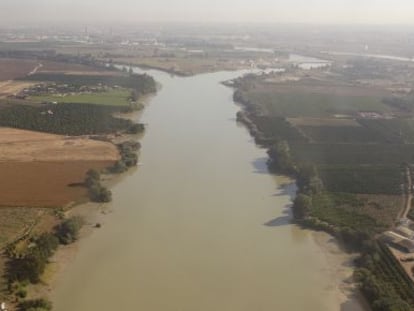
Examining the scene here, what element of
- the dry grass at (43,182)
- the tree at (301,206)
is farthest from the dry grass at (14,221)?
the tree at (301,206)

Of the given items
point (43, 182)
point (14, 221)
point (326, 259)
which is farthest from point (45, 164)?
point (326, 259)

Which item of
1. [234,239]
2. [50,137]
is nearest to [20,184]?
[50,137]

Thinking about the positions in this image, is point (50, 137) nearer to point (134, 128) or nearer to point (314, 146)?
point (134, 128)

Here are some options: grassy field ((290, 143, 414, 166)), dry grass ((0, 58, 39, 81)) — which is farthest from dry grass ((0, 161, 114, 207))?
dry grass ((0, 58, 39, 81))

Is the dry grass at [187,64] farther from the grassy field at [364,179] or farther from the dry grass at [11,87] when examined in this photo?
the grassy field at [364,179]

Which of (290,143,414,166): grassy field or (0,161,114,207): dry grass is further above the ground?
(290,143,414,166): grassy field

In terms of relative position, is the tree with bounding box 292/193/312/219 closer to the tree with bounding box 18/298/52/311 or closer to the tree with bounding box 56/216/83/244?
the tree with bounding box 56/216/83/244

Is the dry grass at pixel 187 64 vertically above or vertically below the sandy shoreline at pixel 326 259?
above

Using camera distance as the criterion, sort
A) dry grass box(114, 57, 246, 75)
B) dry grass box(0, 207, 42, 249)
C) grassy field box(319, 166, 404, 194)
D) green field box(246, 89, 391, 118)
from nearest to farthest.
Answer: dry grass box(0, 207, 42, 249) → grassy field box(319, 166, 404, 194) → green field box(246, 89, 391, 118) → dry grass box(114, 57, 246, 75)
